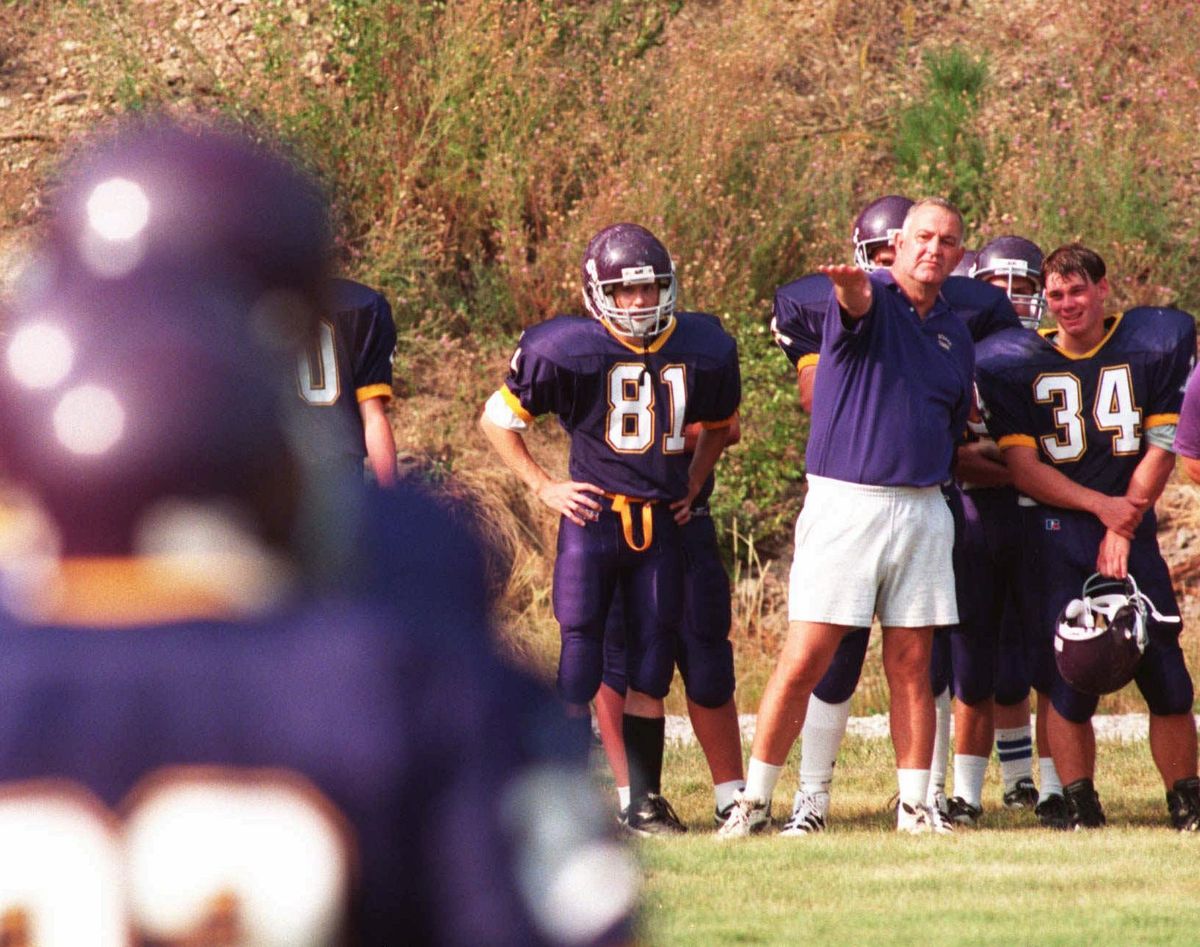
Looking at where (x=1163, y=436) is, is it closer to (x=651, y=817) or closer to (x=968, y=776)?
(x=968, y=776)

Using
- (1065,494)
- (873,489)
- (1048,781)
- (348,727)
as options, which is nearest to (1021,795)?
(1048,781)

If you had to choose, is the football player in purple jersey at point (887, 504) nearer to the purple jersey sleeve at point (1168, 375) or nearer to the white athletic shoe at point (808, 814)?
the white athletic shoe at point (808, 814)

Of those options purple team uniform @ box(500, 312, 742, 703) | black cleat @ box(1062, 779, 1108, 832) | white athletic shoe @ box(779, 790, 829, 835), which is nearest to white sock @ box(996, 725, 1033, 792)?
black cleat @ box(1062, 779, 1108, 832)

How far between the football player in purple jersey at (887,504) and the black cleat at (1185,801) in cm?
80

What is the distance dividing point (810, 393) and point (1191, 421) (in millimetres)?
1238

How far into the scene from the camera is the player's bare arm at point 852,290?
5341 mm

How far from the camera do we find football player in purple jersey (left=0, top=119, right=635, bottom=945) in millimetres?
1097

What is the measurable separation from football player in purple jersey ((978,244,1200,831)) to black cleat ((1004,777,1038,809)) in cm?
61

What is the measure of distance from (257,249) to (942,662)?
5702 mm

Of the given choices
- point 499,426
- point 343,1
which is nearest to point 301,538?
point 499,426

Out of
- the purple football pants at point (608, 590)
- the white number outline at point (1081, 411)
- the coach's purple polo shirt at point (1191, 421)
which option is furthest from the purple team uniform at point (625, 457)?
the coach's purple polo shirt at point (1191, 421)

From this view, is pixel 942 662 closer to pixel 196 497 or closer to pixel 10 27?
pixel 196 497

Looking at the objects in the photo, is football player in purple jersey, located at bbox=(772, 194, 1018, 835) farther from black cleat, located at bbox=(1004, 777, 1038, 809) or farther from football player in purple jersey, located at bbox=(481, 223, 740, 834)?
black cleat, located at bbox=(1004, 777, 1038, 809)

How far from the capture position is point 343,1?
41.5 feet
